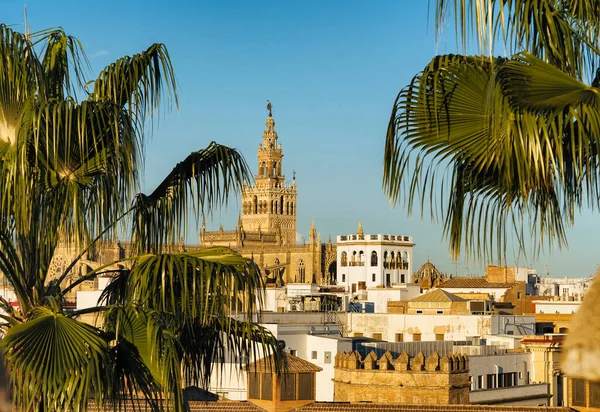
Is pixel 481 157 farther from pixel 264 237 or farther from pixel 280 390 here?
pixel 264 237

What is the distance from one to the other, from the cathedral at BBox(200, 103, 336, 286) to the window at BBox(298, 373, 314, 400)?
8185 cm

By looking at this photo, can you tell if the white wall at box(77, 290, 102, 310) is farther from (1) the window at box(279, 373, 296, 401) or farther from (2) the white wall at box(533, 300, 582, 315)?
(1) the window at box(279, 373, 296, 401)

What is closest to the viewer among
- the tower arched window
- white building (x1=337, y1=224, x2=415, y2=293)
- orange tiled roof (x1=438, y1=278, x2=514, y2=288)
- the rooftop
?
the rooftop

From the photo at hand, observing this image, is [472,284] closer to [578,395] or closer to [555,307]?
[555,307]

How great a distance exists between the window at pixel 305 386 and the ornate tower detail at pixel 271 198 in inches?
3900

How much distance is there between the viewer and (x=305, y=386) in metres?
30.2

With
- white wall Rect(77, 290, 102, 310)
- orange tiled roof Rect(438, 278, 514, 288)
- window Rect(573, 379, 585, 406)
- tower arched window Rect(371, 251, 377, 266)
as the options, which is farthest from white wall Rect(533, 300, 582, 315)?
window Rect(573, 379, 585, 406)

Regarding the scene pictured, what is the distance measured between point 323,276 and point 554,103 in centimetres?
10584

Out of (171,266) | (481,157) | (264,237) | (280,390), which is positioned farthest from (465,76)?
(264,237)

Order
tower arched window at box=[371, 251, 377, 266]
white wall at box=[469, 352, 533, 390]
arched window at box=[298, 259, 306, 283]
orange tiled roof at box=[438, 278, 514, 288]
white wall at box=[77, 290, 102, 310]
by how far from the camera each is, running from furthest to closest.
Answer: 1. arched window at box=[298, 259, 306, 283]
2. tower arched window at box=[371, 251, 377, 266]
3. orange tiled roof at box=[438, 278, 514, 288]
4. white wall at box=[77, 290, 102, 310]
5. white wall at box=[469, 352, 533, 390]

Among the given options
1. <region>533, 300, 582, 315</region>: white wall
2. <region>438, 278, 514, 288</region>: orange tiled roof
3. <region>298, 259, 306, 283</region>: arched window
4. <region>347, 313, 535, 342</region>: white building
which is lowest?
<region>347, 313, 535, 342</region>: white building

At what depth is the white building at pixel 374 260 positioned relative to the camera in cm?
9031

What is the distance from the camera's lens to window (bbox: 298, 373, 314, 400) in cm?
3006

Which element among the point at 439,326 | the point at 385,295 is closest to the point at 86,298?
the point at 385,295
